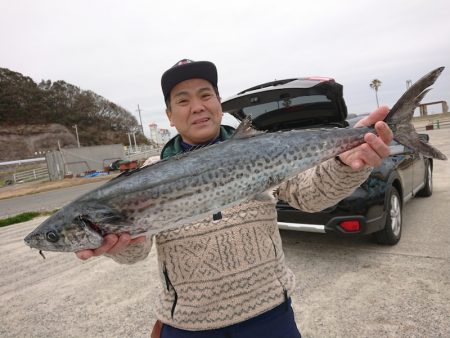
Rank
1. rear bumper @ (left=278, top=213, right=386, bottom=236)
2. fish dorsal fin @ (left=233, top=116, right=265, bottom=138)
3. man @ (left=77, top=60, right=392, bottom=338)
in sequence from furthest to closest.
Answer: rear bumper @ (left=278, top=213, right=386, bottom=236) → fish dorsal fin @ (left=233, top=116, right=265, bottom=138) → man @ (left=77, top=60, right=392, bottom=338)

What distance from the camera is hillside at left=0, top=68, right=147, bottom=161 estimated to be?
65625 millimetres

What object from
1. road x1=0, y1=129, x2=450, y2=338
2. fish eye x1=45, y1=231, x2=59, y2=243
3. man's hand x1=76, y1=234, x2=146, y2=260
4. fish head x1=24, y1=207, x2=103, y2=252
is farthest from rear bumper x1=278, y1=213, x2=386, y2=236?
fish eye x1=45, y1=231, x2=59, y2=243

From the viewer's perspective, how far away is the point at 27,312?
416 cm

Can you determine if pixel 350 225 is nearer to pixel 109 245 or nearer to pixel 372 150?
pixel 372 150

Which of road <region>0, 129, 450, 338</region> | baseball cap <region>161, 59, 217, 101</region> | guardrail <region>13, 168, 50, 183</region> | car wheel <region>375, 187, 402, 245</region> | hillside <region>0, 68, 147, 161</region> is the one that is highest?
hillside <region>0, 68, 147, 161</region>

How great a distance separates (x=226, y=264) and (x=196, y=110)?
37.9 inches

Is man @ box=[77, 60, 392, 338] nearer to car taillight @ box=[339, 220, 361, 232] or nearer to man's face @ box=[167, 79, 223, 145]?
man's face @ box=[167, 79, 223, 145]

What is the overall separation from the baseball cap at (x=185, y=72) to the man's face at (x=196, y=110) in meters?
0.03

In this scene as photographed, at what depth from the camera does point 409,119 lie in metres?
2.18

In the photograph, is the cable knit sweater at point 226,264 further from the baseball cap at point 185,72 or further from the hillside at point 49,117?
the hillside at point 49,117

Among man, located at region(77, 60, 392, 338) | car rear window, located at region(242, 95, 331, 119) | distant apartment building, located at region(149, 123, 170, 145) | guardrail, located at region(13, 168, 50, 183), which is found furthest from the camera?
distant apartment building, located at region(149, 123, 170, 145)

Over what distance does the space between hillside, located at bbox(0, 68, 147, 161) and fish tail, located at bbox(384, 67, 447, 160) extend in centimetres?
7123

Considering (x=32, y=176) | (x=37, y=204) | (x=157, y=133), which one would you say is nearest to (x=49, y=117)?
(x=32, y=176)

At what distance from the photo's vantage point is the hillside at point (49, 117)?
65.6m
